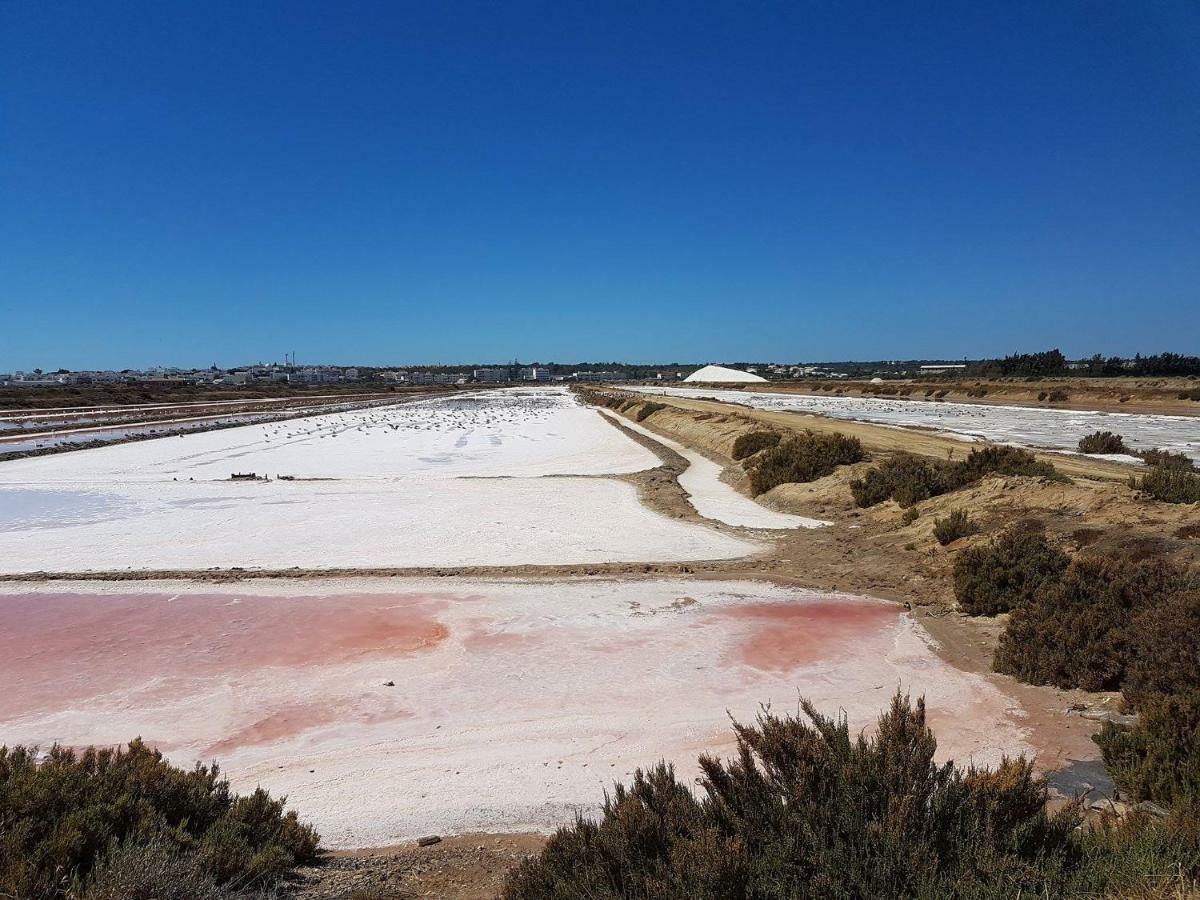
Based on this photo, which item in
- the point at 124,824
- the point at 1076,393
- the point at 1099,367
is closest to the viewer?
the point at 124,824

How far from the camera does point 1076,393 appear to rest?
54.8 meters

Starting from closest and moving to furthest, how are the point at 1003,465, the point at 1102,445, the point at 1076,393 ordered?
the point at 1003,465
the point at 1102,445
the point at 1076,393

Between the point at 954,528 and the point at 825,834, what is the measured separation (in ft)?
33.5

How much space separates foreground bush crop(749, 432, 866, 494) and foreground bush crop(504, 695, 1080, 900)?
630 inches

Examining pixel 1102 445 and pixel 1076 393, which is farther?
pixel 1076 393

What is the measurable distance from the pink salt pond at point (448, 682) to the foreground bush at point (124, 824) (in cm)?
84

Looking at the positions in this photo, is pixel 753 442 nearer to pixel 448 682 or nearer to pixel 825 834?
pixel 448 682

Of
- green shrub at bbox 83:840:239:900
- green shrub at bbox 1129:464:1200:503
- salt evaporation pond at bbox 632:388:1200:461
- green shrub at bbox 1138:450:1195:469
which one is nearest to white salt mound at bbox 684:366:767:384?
salt evaporation pond at bbox 632:388:1200:461

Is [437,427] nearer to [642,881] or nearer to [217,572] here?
[217,572]

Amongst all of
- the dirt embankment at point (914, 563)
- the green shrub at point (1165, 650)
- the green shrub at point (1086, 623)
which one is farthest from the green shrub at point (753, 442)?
the green shrub at point (1165, 650)

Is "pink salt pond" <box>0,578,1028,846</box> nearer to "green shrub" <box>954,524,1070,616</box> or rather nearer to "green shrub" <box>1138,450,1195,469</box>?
"green shrub" <box>954,524,1070,616</box>

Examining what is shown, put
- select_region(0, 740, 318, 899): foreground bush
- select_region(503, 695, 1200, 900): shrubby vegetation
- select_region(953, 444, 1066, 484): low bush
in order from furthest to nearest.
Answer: select_region(953, 444, 1066, 484): low bush, select_region(0, 740, 318, 899): foreground bush, select_region(503, 695, 1200, 900): shrubby vegetation

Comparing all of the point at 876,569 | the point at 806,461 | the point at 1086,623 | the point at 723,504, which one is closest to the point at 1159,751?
the point at 1086,623

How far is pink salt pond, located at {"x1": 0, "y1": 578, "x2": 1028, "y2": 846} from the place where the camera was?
5898mm
